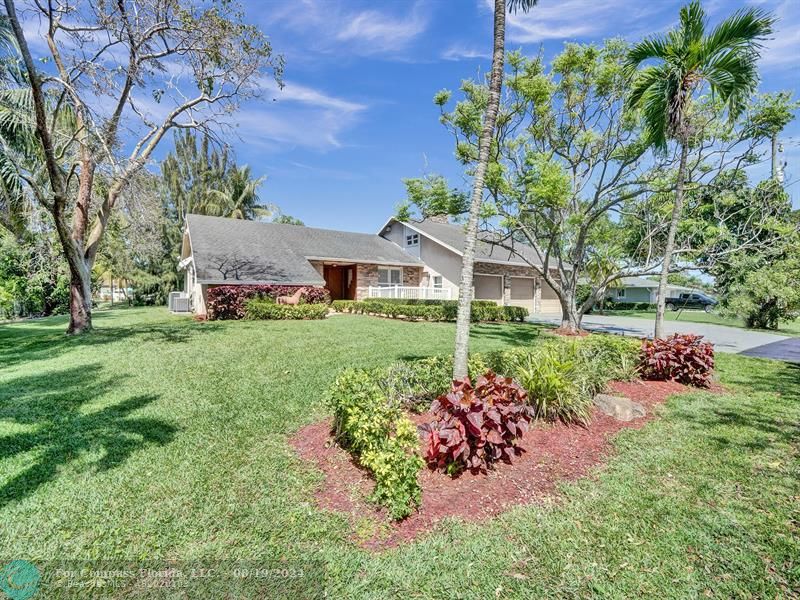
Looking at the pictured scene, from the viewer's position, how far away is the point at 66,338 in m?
10.3

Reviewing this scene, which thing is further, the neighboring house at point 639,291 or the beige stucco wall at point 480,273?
the neighboring house at point 639,291

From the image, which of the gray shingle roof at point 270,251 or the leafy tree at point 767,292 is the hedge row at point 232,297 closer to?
the gray shingle roof at point 270,251

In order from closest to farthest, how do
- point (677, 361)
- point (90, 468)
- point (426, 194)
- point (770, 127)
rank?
point (90, 468) → point (677, 361) → point (770, 127) → point (426, 194)

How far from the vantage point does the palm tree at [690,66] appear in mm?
6988

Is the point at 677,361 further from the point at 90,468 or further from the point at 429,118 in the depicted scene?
the point at 429,118

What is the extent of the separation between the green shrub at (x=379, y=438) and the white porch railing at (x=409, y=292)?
52.3ft

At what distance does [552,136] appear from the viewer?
43.0 ft

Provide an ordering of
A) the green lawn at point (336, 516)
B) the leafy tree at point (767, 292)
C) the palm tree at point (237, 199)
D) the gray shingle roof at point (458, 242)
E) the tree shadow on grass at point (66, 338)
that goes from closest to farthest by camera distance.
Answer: the green lawn at point (336, 516)
the tree shadow on grass at point (66, 338)
the leafy tree at point (767, 292)
the gray shingle roof at point (458, 242)
the palm tree at point (237, 199)

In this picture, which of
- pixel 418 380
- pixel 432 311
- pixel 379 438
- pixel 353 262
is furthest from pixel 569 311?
pixel 379 438

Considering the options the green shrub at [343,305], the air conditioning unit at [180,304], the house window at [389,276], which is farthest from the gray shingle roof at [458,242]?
the air conditioning unit at [180,304]

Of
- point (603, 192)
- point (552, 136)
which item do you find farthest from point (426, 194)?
point (603, 192)

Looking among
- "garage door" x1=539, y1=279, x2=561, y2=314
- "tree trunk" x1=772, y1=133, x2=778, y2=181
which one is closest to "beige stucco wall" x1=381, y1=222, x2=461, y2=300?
"garage door" x1=539, y1=279, x2=561, y2=314

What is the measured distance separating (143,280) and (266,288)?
605 inches

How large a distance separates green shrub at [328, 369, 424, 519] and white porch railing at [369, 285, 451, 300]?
15.9 meters
